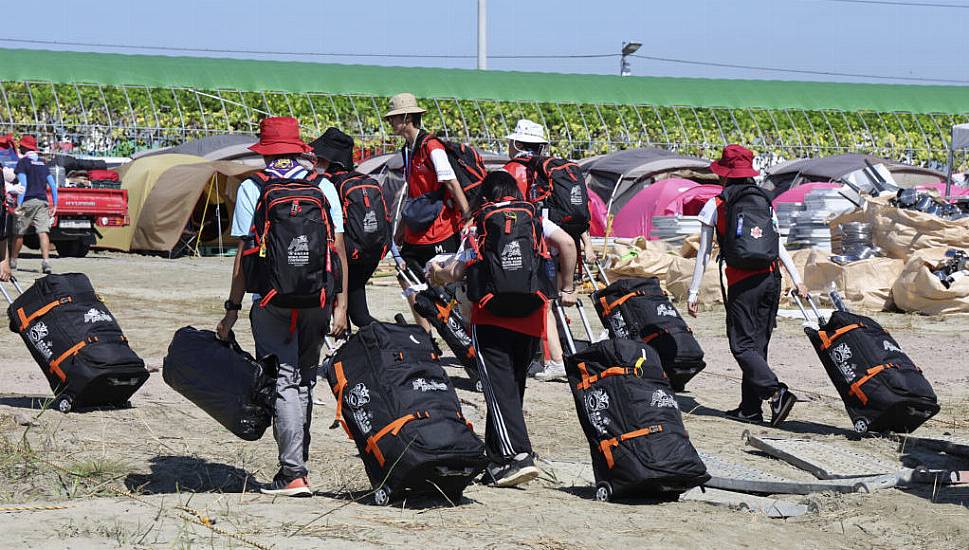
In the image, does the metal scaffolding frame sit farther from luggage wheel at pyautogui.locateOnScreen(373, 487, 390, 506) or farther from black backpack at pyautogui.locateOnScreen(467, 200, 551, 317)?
luggage wheel at pyautogui.locateOnScreen(373, 487, 390, 506)

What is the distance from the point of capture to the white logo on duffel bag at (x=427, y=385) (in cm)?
543

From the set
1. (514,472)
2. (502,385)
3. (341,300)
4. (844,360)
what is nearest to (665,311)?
(844,360)

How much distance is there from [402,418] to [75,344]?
117 inches

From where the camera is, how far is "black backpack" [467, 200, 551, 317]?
5852 mm

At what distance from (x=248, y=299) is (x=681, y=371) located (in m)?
7.37

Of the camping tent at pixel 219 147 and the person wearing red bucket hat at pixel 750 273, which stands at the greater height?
the camping tent at pixel 219 147

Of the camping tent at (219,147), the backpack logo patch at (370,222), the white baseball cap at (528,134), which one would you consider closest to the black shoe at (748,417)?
Answer: the white baseball cap at (528,134)

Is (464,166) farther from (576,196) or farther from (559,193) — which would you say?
(576,196)

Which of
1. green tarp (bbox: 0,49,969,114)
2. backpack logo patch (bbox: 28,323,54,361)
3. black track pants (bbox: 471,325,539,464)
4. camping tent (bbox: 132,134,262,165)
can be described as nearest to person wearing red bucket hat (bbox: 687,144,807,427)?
black track pants (bbox: 471,325,539,464)

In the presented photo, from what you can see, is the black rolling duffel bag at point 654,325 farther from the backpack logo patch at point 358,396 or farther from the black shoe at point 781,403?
the backpack logo patch at point 358,396

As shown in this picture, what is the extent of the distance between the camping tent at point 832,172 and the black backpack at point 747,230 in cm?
1965

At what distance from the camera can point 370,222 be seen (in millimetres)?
8414

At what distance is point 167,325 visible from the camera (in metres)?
12.4

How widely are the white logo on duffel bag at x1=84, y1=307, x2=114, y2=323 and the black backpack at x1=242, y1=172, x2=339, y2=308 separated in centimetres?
248
